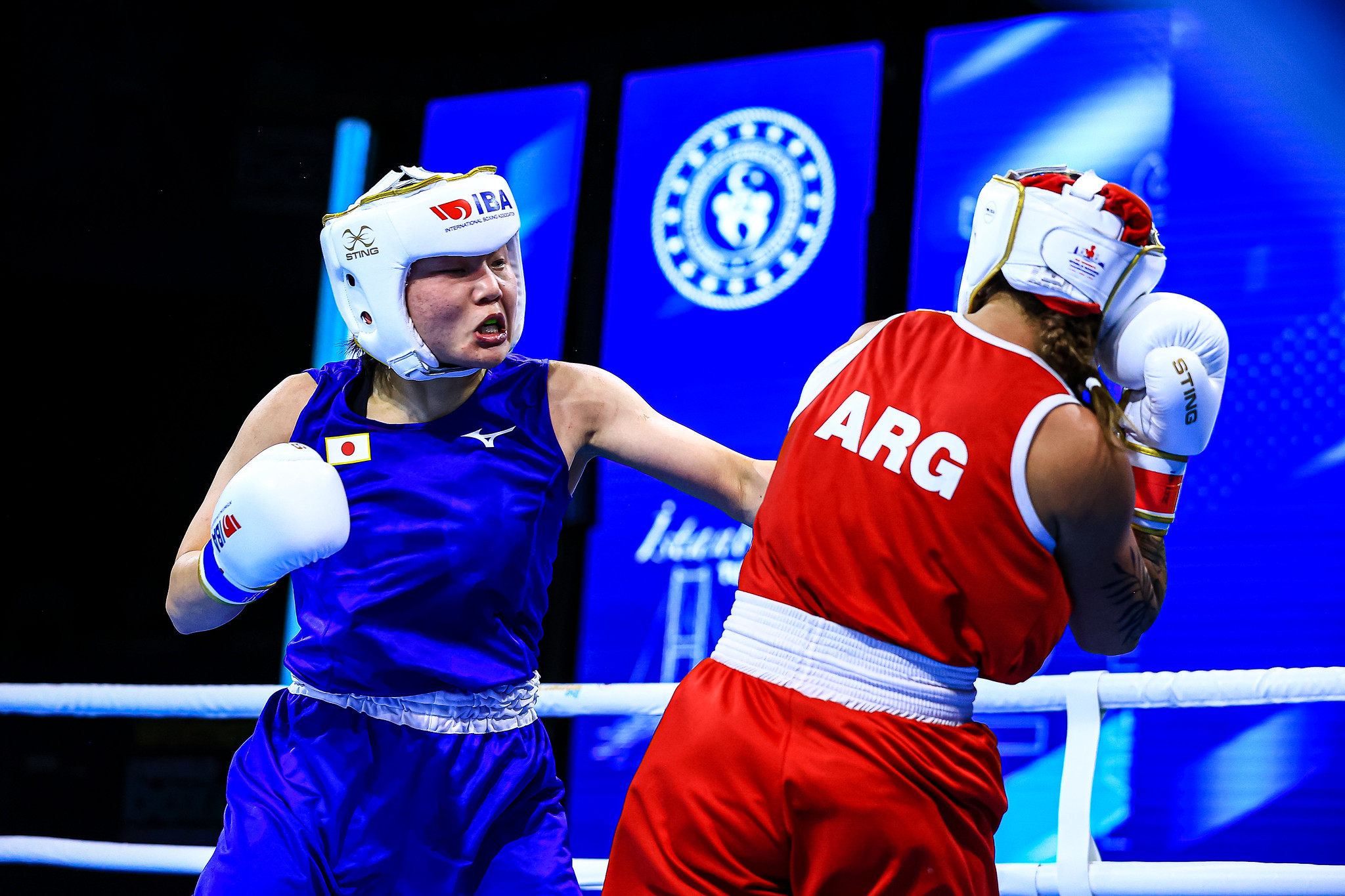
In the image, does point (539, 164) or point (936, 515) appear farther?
point (539, 164)

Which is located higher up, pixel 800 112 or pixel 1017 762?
pixel 800 112

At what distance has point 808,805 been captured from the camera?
4.53ft

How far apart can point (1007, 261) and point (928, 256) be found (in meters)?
2.41

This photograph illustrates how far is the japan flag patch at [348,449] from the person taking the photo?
1927 millimetres

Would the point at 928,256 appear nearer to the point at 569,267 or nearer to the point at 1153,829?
the point at 569,267

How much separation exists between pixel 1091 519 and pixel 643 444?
0.75m

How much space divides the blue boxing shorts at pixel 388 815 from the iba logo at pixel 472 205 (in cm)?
74

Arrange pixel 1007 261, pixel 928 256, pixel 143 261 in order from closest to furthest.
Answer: pixel 1007 261 → pixel 928 256 → pixel 143 261

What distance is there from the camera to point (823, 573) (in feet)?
4.83

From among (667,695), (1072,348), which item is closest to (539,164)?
(667,695)

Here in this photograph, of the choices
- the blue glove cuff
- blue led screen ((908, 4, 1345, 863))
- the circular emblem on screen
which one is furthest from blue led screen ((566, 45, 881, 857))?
the blue glove cuff

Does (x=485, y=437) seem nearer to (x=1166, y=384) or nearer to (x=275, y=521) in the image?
(x=275, y=521)

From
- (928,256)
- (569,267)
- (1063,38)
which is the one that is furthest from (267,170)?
(1063,38)

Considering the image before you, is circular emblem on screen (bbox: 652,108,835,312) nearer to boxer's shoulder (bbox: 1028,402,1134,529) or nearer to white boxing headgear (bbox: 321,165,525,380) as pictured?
white boxing headgear (bbox: 321,165,525,380)
